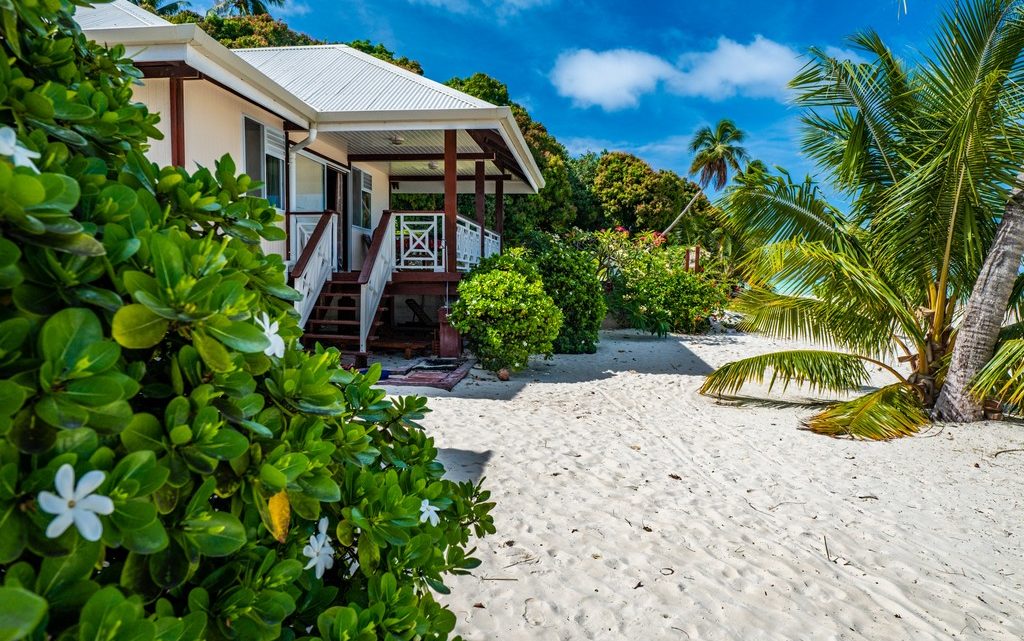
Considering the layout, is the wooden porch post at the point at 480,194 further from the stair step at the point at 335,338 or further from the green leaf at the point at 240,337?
the green leaf at the point at 240,337

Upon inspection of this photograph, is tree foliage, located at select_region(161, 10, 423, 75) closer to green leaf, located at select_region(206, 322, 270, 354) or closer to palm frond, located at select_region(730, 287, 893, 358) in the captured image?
palm frond, located at select_region(730, 287, 893, 358)

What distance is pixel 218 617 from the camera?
1087mm

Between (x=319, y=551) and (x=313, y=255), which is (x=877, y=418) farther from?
(x=313, y=255)

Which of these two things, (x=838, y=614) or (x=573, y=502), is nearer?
(x=838, y=614)

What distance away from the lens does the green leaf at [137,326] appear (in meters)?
0.93

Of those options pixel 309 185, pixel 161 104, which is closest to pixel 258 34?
pixel 309 185

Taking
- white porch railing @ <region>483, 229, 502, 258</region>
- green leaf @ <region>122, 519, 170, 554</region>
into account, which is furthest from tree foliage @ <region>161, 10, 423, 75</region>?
green leaf @ <region>122, 519, 170, 554</region>

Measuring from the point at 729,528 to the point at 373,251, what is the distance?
27.1 feet

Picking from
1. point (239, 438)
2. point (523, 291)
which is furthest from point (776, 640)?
point (523, 291)

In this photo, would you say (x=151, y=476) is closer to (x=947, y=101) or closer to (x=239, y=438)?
(x=239, y=438)

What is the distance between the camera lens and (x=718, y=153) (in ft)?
149

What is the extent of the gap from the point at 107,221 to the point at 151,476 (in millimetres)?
466

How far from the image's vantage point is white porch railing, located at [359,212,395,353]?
10953 millimetres

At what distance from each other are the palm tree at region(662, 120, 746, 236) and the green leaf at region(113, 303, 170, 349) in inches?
1860
